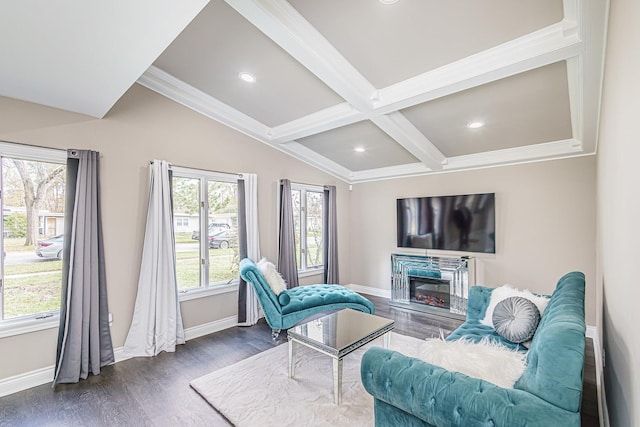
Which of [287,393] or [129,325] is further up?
[129,325]

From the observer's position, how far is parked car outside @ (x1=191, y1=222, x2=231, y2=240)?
13.2 feet

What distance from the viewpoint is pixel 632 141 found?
3.72 feet

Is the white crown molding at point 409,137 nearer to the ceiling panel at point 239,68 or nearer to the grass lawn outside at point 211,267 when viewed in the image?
the ceiling panel at point 239,68

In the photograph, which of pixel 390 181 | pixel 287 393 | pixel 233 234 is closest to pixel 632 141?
pixel 287 393

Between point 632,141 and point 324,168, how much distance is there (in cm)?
467

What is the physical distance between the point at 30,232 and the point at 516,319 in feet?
14.7

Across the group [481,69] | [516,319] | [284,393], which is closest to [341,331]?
[284,393]

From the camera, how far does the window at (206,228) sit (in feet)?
12.7

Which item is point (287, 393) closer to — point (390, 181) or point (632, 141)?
point (632, 141)

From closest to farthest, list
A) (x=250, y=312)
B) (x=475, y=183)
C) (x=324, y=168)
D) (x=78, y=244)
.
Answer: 1. (x=78, y=244)
2. (x=250, y=312)
3. (x=475, y=183)
4. (x=324, y=168)

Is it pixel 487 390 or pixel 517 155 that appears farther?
pixel 517 155

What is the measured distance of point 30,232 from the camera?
9.31ft

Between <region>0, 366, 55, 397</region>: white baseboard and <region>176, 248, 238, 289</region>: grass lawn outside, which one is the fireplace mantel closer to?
<region>176, 248, 238, 289</region>: grass lawn outside

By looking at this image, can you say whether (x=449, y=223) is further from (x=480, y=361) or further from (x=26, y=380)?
(x=26, y=380)
